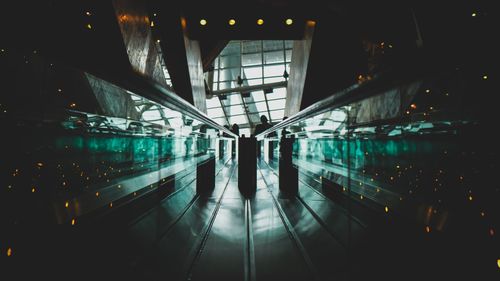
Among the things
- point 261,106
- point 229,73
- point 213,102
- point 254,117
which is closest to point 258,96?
point 261,106

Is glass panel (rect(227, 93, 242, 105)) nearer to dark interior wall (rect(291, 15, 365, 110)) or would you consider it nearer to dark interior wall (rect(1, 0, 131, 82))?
dark interior wall (rect(291, 15, 365, 110))

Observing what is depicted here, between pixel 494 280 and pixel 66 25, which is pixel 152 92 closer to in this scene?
pixel 494 280

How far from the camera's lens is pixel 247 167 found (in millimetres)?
5395

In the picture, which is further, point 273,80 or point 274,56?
point 273,80

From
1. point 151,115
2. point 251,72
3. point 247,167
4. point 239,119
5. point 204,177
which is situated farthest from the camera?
point 239,119

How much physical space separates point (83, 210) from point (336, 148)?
3.39m

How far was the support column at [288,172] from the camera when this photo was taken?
4652mm

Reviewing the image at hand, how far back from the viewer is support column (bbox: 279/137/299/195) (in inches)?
183

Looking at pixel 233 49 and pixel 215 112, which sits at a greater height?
pixel 233 49

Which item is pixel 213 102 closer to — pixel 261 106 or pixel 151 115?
pixel 261 106

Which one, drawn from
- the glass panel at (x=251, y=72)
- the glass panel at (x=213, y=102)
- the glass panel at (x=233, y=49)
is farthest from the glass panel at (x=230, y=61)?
the glass panel at (x=213, y=102)

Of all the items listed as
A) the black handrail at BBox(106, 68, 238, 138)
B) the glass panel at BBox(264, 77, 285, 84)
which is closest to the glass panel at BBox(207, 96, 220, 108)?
the glass panel at BBox(264, 77, 285, 84)

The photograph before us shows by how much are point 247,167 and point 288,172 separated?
943mm

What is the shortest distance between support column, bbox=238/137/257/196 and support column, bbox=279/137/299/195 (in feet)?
1.84
